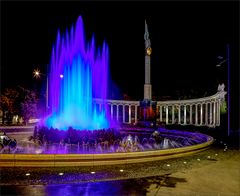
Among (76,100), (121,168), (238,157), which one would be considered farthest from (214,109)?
(121,168)

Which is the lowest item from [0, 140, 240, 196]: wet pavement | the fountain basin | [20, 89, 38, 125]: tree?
[0, 140, 240, 196]: wet pavement

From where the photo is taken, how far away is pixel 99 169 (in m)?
14.9

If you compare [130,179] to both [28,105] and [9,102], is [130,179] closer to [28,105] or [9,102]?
[28,105]

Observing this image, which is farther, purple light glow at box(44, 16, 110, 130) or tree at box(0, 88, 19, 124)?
tree at box(0, 88, 19, 124)

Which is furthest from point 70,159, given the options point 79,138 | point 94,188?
point 79,138

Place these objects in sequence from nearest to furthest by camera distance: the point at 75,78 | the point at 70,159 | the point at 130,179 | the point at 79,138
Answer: the point at 130,179
the point at 70,159
the point at 79,138
the point at 75,78

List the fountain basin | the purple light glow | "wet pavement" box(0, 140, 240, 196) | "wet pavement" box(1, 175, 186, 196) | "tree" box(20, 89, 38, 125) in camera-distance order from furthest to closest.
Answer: "tree" box(20, 89, 38, 125)
the purple light glow
the fountain basin
"wet pavement" box(0, 140, 240, 196)
"wet pavement" box(1, 175, 186, 196)

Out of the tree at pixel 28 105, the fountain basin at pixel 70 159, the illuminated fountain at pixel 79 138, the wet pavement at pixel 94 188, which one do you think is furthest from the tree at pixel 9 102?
the wet pavement at pixel 94 188

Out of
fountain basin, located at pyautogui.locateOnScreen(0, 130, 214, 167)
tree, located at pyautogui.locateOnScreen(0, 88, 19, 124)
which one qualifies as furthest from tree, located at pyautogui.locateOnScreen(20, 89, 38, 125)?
fountain basin, located at pyautogui.locateOnScreen(0, 130, 214, 167)

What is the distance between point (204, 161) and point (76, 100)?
1856cm

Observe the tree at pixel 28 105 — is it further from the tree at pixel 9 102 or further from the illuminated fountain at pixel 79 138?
the illuminated fountain at pixel 79 138

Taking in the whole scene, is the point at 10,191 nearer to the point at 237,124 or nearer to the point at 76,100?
the point at 76,100

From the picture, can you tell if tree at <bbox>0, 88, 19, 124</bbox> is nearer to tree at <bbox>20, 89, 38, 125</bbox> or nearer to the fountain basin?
tree at <bbox>20, 89, 38, 125</bbox>

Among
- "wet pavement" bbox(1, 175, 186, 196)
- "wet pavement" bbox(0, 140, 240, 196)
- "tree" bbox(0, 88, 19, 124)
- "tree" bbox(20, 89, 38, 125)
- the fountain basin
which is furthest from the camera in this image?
"tree" bbox(20, 89, 38, 125)
